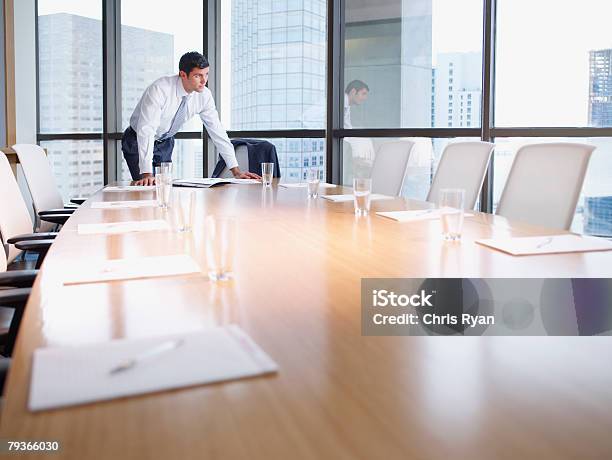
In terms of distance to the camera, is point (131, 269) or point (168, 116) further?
point (168, 116)

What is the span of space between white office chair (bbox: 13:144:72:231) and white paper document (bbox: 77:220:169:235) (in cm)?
141

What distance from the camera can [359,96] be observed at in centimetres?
589

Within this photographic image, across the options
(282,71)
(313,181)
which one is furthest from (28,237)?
(282,71)

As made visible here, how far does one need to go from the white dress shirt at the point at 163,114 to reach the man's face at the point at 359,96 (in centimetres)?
146

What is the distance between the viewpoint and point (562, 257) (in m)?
1.61

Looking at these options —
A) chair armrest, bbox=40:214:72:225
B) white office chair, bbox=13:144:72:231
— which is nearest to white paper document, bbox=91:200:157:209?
chair armrest, bbox=40:214:72:225

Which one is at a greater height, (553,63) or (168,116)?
(553,63)

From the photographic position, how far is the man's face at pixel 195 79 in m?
4.49

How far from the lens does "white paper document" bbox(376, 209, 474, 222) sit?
7.73ft

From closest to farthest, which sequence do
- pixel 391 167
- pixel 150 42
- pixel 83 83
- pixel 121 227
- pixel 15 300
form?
pixel 15 300 < pixel 121 227 < pixel 391 167 < pixel 150 42 < pixel 83 83

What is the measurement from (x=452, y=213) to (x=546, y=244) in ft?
0.84

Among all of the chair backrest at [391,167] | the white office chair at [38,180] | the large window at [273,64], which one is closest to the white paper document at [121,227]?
the white office chair at [38,180]

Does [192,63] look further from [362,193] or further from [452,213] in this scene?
[452,213]

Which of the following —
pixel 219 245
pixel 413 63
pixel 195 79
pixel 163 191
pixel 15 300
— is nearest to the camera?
pixel 219 245
